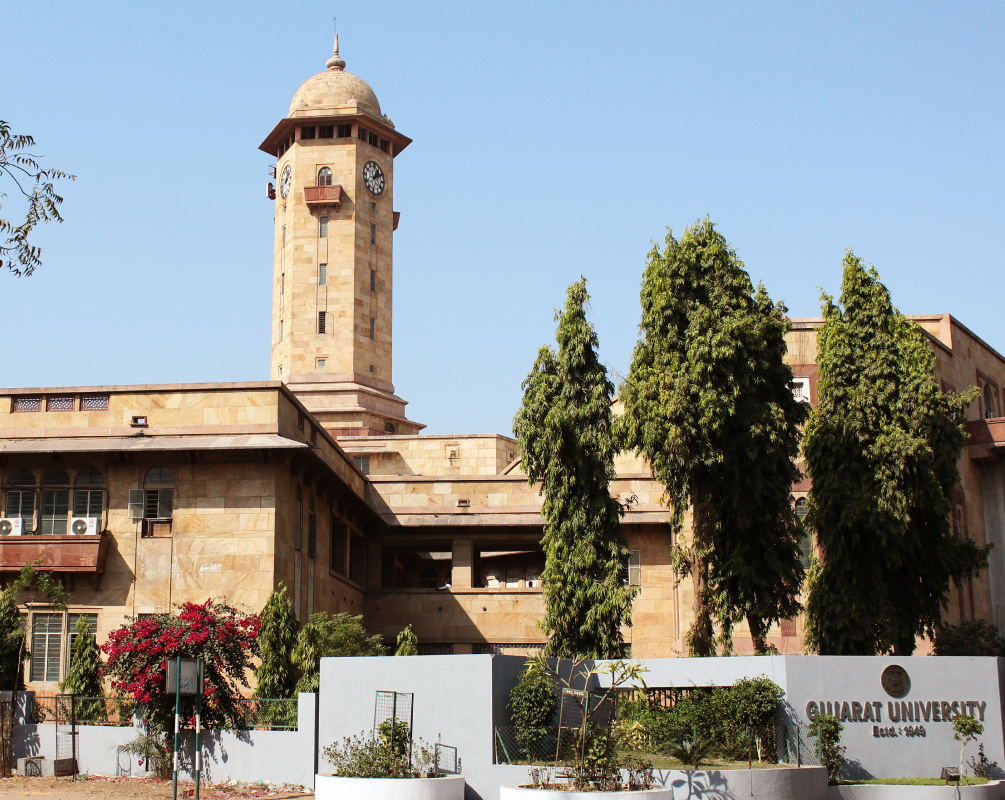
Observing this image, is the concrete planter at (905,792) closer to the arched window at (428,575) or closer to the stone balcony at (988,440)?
the stone balcony at (988,440)

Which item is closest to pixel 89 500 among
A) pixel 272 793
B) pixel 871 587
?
pixel 272 793

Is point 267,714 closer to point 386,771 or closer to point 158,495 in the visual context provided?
point 386,771

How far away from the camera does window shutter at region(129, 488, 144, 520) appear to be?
28.8 m

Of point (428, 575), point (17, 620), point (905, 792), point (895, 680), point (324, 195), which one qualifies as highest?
point (324, 195)

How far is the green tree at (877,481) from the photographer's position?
1078 inches

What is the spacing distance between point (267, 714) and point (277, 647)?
216 cm

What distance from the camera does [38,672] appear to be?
28594 mm

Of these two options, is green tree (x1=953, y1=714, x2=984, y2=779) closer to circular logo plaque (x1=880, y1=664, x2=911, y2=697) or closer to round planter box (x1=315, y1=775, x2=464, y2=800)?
circular logo plaque (x1=880, y1=664, x2=911, y2=697)

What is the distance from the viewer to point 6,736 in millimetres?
24266

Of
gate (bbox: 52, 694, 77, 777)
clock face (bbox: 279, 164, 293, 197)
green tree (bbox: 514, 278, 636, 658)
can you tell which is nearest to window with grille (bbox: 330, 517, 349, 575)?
green tree (bbox: 514, 278, 636, 658)

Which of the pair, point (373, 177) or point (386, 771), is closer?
point (386, 771)

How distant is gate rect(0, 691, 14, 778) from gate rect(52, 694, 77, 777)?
95cm

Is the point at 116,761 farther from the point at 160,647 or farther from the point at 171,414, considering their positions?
the point at 171,414

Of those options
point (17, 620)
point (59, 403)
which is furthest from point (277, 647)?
point (59, 403)
